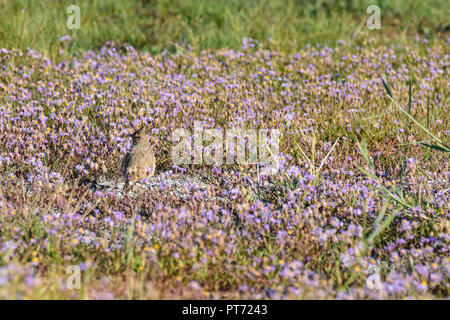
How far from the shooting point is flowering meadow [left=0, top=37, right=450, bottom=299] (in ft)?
10.5

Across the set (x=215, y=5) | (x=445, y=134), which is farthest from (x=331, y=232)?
(x=215, y=5)

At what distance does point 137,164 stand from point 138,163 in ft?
0.04

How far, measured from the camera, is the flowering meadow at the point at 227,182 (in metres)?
3.19

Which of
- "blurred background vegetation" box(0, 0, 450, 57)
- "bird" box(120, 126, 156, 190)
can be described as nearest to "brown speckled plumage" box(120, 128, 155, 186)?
"bird" box(120, 126, 156, 190)

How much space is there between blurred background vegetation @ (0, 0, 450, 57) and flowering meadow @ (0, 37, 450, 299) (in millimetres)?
456

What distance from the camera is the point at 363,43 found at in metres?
7.05

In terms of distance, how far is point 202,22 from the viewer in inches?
303

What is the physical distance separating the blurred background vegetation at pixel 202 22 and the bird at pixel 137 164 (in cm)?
300

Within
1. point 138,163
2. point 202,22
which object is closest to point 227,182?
point 138,163

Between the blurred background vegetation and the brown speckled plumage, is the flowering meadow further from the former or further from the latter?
the blurred background vegetation

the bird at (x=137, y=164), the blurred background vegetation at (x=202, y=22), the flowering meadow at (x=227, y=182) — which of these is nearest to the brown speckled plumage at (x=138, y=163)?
the bird at (x=137, y=164)

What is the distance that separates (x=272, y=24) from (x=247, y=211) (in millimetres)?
4393

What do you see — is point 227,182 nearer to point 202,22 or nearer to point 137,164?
point 137,164

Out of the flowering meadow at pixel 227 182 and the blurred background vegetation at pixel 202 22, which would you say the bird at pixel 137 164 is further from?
the blurred background vegetation at pixel 202 22
